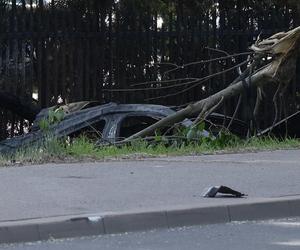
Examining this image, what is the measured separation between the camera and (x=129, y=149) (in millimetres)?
13125

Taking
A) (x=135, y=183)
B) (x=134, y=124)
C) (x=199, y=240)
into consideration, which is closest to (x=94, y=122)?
(x=134, y=124)

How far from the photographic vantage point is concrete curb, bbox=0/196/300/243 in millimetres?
7289

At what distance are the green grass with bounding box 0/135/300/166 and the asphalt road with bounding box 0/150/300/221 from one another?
0.51 meters

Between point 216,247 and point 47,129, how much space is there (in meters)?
6.41

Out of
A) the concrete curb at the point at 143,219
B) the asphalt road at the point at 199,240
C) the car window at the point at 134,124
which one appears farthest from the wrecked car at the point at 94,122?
the asphalt road at the point at 199,240

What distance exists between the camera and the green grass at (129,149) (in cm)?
1185

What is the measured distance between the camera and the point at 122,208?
8117mm

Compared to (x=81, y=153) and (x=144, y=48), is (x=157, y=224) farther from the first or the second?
(x=144, y=48)

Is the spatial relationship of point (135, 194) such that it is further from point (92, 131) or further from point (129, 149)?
point (92, 131)

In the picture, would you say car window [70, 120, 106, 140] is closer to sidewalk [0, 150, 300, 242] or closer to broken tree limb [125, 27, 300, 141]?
broken tree limb [125, 27, 300, 141]

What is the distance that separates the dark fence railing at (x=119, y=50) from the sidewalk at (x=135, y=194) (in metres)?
4.27

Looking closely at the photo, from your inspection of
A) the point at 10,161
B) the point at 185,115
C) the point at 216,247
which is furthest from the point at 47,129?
the point at 216,247

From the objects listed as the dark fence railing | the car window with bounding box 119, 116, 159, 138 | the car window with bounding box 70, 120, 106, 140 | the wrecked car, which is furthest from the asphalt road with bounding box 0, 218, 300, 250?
the dark fence railing

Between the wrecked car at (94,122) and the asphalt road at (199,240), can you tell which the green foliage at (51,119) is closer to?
the wrecked car at (94,122)
